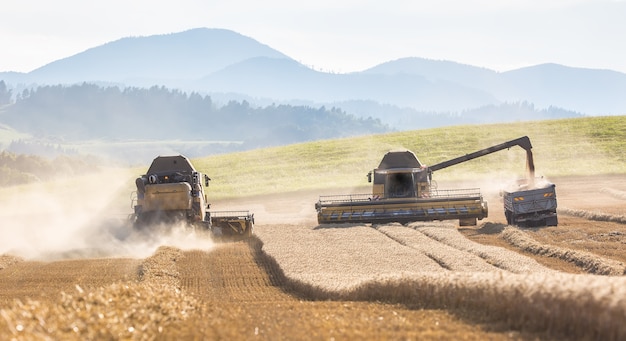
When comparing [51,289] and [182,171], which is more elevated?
[182,171]

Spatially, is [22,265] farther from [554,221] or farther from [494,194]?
[494,194]

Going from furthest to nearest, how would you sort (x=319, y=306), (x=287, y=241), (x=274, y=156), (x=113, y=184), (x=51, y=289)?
(x=274, y=156) < (x=113, y=184) < (x=287, y=241) < (x=51, y=289) < (x=319, y=306)

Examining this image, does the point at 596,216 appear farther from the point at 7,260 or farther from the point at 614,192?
the point at 7,260

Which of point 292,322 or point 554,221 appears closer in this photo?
point 292,322

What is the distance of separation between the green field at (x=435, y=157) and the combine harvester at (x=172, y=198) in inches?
1317

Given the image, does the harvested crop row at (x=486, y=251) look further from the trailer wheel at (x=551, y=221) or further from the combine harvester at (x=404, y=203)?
the trailer wheel at (x=551, y=221)

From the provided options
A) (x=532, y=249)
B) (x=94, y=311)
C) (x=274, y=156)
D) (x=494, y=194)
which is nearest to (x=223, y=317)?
(x=94, y=311)

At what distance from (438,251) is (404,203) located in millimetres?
12039

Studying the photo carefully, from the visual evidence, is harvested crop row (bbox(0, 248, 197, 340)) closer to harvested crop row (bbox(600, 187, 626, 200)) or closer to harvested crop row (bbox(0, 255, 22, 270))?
harvested crop row (bbox(0, 255, 22, 270))

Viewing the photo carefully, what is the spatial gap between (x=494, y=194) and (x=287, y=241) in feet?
110

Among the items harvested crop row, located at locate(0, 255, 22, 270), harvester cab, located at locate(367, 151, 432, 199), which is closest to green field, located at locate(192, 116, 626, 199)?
harvester cab, located at locate(367, 151, 432, 199)

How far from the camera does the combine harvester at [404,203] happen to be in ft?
129

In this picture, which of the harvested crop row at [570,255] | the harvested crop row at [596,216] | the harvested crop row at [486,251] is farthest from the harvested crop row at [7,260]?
the harvested crop row at [596,216]

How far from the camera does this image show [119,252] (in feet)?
112
